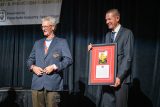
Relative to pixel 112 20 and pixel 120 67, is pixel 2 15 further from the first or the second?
pixel 120 67

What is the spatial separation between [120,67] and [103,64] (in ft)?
0.68

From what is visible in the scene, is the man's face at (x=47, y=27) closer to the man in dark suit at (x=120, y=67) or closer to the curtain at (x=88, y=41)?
the man in dark suit at (x=120, y=67)

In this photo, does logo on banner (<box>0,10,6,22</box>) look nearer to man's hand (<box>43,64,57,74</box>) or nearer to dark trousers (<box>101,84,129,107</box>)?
man's hand (<box>43,64,57,74</box>)

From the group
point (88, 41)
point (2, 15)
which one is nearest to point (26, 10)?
point (2, 15)

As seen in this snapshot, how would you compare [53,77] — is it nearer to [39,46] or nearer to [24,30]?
[39,46]

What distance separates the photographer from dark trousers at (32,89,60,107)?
358 centimetres

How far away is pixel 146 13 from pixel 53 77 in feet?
6.71

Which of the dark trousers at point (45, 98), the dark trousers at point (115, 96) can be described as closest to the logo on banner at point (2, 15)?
the dark trousers at point (45, 98)

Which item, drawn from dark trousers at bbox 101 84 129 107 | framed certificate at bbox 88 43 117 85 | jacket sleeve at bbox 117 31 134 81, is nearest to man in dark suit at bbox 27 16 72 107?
framed certificate at bbox 88 43 117 85

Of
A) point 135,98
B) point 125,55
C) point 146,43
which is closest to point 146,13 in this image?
point 146,43

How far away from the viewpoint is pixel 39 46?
3.85 metres

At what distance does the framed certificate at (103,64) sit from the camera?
3.52 meters

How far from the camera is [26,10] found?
5.58 meters

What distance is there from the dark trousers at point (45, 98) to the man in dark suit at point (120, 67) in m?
0.52
